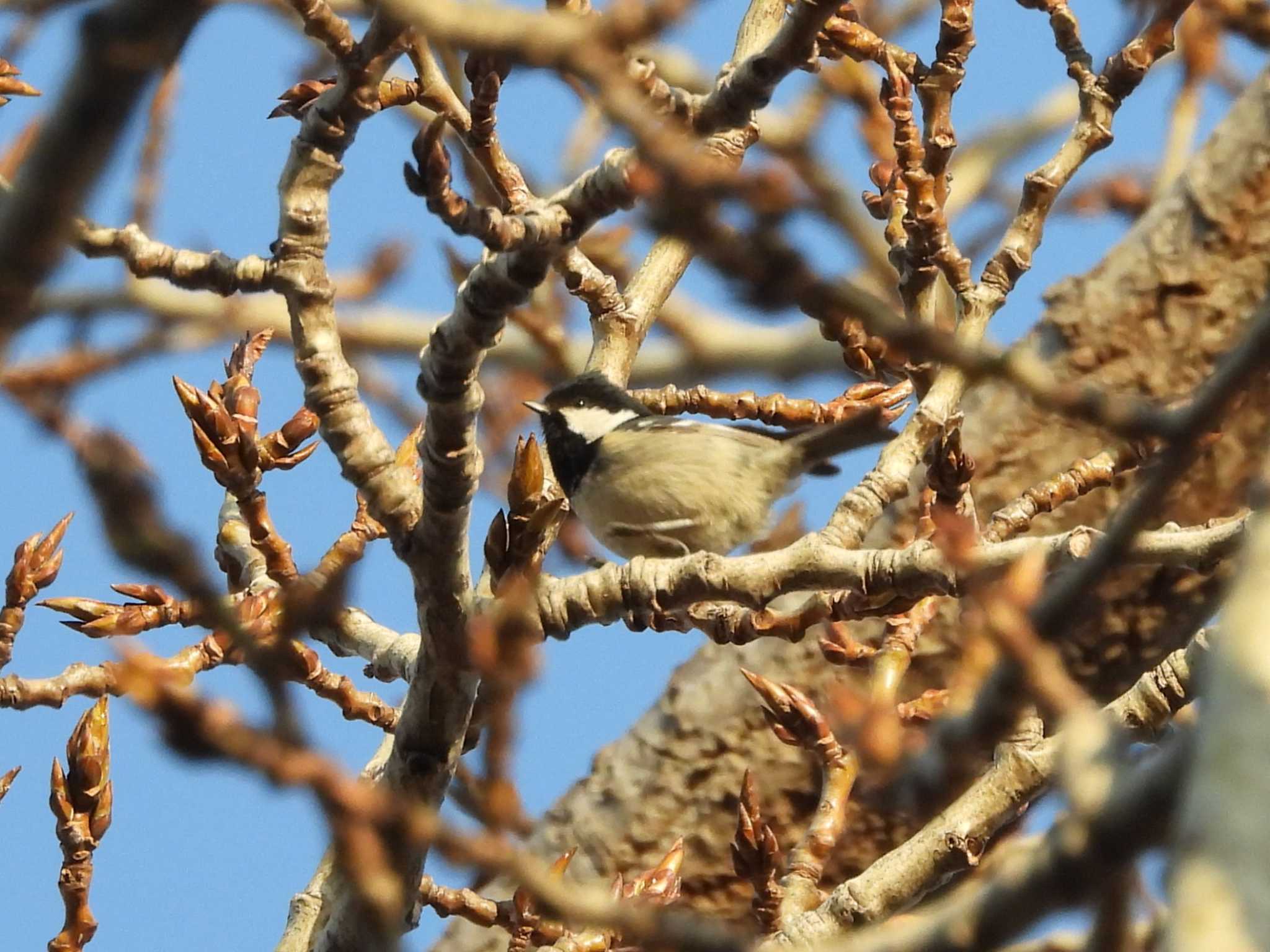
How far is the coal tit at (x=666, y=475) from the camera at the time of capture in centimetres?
468

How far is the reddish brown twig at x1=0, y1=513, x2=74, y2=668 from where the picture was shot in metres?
3.52

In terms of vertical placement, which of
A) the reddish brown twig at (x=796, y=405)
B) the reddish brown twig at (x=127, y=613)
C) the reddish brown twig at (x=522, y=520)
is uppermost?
the reddish brown twig at (x=796, y=405)

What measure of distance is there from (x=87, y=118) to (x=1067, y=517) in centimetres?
407

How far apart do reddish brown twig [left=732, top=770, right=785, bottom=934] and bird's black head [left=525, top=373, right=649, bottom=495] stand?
4.60 feet

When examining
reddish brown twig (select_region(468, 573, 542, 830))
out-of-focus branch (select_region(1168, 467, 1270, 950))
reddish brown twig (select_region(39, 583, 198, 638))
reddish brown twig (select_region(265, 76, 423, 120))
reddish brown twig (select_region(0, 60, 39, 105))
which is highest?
reddish brown twig (select_region(0, 60, 39, 105))

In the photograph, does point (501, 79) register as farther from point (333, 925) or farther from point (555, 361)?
point (555, 361)

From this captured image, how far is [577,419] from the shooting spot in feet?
15.3

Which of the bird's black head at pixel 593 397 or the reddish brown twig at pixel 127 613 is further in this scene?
the bird's black head at pixel 593 397

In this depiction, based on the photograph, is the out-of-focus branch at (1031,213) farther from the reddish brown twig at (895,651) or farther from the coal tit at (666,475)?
the coal tit at (666,475)

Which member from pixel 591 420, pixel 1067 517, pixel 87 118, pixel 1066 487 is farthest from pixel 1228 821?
pixel 1067 517

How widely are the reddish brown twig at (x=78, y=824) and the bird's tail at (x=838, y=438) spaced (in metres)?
2.06

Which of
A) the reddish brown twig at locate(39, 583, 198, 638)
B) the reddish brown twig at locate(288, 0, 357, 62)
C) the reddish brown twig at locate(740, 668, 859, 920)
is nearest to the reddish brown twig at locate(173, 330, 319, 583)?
the reddish brown twig at locate(39, 583, 198, 638)

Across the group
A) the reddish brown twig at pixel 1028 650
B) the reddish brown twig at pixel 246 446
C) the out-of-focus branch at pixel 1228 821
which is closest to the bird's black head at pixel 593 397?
the reddish brown twig at pixel 246 446

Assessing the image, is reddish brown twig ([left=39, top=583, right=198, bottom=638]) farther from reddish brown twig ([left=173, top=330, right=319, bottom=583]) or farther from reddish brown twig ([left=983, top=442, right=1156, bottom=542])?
reddish brown twig ([left=983, top=442, right=1156, bottom=542])
